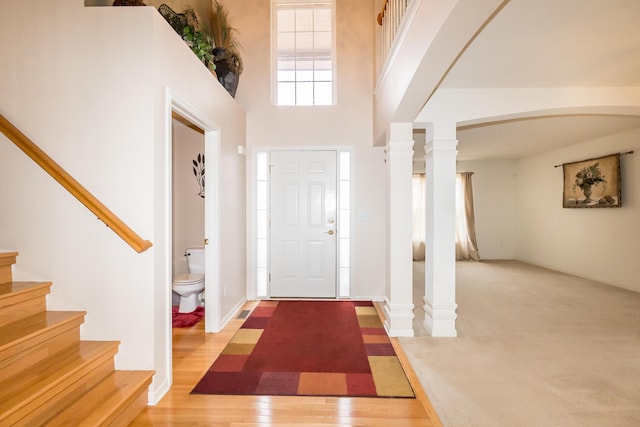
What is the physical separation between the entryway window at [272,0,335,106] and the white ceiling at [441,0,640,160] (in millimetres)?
1931

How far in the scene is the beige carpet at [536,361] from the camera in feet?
6.40

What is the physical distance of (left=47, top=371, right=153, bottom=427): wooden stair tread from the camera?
1593 millimetres

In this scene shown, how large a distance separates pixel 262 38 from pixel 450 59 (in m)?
3.19

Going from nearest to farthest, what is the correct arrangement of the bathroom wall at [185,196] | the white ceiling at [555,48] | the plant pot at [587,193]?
the white ceiling at [555,48]
the bathroom wall at [185,196]
the plant pot at [587,193]

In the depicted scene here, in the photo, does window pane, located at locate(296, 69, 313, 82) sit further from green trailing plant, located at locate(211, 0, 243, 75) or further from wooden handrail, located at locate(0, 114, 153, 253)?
wooden handrail, located at locate(0, 114, 153, 253)

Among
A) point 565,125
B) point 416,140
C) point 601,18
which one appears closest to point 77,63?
point 601,18

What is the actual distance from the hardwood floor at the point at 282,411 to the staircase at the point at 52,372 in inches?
8.2

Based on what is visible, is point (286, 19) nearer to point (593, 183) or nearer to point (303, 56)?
point (303, 56)

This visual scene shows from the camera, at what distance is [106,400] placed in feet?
5.81

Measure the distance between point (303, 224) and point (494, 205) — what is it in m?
5.61

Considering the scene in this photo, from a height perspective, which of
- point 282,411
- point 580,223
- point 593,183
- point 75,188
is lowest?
point 282,411

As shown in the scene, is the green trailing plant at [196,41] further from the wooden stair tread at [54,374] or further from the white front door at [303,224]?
the wooden stair tread at [54,374]

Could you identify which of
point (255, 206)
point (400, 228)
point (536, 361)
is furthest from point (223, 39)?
point (536, 361)

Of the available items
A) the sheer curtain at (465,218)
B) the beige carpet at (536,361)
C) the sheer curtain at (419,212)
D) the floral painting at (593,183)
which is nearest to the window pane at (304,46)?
the beige carpet at (536,361)
